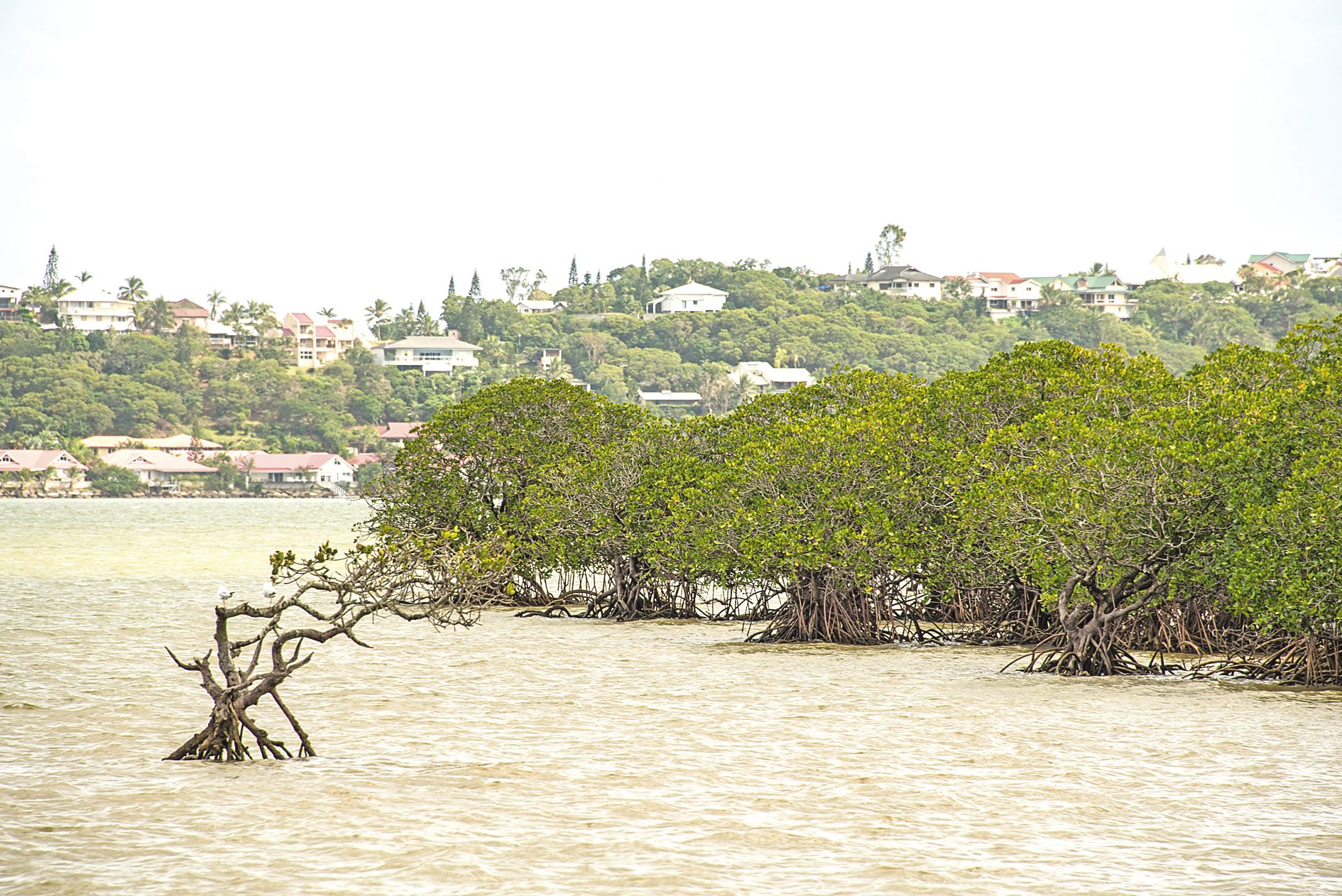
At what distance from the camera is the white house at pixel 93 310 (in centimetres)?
15475

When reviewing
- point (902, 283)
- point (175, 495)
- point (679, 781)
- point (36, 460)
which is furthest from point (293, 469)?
point (679, 781)

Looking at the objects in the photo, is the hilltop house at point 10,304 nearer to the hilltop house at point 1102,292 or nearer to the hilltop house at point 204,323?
the hilltop house at point 204,323

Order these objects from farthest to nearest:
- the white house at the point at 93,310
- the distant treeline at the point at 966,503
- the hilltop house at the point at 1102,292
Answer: the hilltop house at the point at 1102,292
the white house at the point at 93,310
the distant treeline at the point at 966,503

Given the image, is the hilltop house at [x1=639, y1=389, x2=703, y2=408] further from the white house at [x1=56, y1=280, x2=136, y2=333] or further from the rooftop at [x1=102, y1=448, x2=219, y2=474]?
the white house at [x1=56, y1=280, x2=136, y2=333]

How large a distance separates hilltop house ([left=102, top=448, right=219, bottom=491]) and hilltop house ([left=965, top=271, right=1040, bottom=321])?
9817 cm

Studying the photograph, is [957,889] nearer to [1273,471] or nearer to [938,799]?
[938,799]

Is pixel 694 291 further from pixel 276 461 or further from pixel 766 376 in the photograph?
pixel 276 461

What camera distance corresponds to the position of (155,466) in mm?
127938

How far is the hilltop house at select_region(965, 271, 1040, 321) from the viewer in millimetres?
181250

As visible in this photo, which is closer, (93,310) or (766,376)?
(766,376)

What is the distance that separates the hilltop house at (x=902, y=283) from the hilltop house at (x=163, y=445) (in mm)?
87834

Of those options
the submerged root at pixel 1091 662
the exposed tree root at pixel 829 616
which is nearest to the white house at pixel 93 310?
the exposed tree root at pixel 829 616

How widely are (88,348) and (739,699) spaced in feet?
467

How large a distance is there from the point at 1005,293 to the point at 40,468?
117 m
